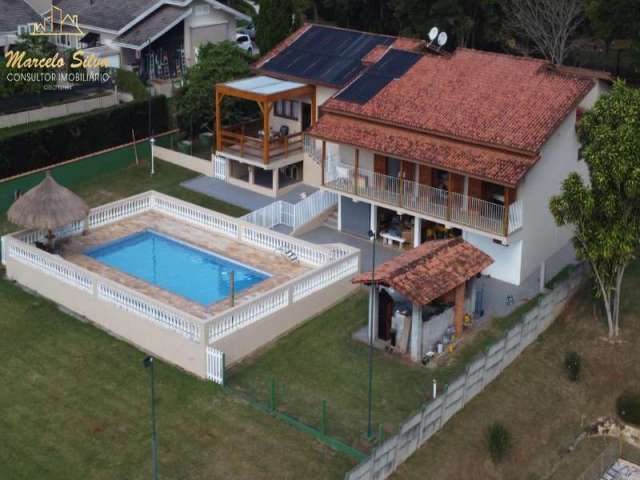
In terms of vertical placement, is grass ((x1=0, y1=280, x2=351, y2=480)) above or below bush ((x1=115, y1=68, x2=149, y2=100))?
below

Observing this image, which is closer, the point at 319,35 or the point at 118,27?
the point at 319,35

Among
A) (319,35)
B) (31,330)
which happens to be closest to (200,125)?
(319,35)

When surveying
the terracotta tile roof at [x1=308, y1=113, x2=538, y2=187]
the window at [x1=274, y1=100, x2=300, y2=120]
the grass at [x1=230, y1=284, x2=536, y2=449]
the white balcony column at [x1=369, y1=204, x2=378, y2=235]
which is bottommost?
the grass at [x1=230, y1=284, x2=536, y2=449]

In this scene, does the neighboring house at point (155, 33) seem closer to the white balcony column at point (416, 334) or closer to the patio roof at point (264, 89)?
the patio roof at point (264, 89)

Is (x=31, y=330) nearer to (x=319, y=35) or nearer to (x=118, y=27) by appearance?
(x=319, y=35)

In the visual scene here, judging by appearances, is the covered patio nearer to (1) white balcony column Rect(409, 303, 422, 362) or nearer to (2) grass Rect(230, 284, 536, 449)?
(1) white balcony column Rect(409, 303, 422, 362)

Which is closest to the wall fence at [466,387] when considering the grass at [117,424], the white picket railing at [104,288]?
the grass at [117,424]

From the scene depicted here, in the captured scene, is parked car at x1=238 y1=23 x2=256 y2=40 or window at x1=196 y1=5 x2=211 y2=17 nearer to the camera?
window at x1=196 y1=5 x2=211 y2=17

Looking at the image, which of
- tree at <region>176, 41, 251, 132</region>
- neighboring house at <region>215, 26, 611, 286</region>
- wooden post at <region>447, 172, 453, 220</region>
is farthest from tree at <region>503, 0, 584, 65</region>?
wooden post at <region>447, 172, 453, 220</region>
